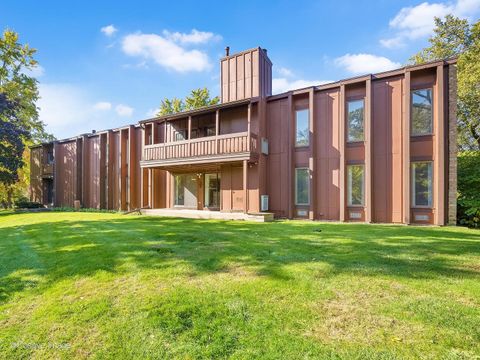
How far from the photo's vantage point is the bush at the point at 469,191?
34.3ft

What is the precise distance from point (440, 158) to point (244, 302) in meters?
10.4

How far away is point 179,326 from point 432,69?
1271 cm

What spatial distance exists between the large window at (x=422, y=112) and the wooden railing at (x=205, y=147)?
668cm

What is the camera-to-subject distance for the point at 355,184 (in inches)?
472

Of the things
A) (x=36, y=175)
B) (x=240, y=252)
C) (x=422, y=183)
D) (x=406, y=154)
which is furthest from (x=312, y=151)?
(x=36, y=175)

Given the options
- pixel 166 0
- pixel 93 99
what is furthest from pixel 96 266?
pixel 93 99

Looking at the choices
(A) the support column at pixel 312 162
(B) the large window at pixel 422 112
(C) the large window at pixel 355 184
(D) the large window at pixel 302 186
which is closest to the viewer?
(B) the large window at pixel 422 112

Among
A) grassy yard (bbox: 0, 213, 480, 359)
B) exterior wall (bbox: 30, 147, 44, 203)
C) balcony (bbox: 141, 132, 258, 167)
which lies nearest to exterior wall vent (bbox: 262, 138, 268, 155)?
balcony (bbox: 141, 132, 258, 167)

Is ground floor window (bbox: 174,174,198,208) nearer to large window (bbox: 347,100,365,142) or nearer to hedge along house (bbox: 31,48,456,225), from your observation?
hedge along house (bbox: 31,48,456,225)

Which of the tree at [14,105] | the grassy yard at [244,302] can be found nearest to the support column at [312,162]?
the grassy yard at [244,302]

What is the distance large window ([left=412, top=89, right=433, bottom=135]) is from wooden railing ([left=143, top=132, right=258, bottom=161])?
6683 mm

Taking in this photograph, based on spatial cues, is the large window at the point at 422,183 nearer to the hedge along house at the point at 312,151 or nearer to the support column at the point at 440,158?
the hedge along house at the point at 312,151

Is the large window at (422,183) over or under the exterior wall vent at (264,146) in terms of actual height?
under

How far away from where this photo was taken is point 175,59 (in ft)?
64.2
